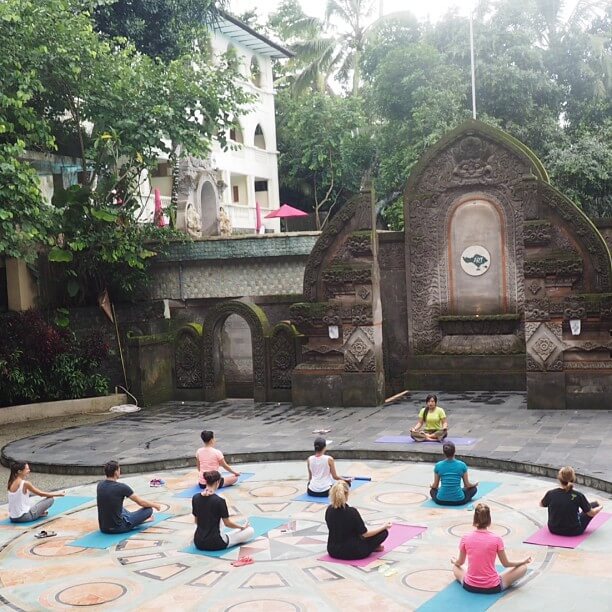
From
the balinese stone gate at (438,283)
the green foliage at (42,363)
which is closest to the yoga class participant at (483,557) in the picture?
the balinese stone gate at (438,283)

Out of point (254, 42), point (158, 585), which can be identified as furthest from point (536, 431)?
point (254, 42)

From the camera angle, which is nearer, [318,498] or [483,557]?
[483,557]

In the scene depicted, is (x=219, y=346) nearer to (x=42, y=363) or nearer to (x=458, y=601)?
(x=42, y=363)

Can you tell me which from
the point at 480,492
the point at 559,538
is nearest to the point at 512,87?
the point at 480,492

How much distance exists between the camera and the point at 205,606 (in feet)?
27.1

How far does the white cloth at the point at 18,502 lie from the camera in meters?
11.5

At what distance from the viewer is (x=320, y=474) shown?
11992 mm

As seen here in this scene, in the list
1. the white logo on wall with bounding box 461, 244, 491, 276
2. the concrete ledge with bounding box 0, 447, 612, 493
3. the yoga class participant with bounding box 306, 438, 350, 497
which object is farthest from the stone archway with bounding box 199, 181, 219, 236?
the yoga class participant with bounding box 306, 438, 350, 497

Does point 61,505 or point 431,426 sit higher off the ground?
point 431,426

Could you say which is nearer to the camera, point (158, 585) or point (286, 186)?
point (158, 585)

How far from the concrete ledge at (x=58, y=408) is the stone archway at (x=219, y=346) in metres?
2.30

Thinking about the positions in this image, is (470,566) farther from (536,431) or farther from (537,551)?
(536,431)

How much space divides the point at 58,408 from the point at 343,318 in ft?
24.3

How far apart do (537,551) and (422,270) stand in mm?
11996
